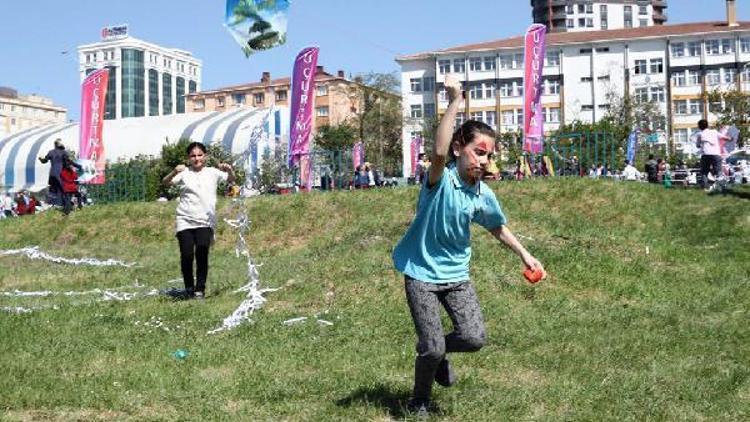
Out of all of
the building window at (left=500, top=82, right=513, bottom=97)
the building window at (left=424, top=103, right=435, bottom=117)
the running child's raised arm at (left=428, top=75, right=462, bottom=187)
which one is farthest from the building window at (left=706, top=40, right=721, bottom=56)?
the running child's raised arm at (left=428, top=75, right=462, bottom=187)

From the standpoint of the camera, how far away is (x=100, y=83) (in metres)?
33.2

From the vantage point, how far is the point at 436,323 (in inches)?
221

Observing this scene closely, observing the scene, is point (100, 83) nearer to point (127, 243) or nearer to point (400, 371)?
point (127, 243)

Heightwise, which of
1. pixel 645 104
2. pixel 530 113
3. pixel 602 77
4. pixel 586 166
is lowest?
pixel 586 166

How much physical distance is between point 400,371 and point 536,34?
2435cm

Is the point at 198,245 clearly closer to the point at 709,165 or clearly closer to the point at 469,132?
the point at 469,132

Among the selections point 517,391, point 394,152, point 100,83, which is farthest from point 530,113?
point 394,152

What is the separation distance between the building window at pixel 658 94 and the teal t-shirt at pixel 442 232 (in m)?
98.1

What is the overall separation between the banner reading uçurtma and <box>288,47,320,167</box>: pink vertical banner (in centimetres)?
699

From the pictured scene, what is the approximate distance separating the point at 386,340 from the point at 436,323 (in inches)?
113

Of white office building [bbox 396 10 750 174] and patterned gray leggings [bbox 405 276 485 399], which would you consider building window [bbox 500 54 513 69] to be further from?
patterned gray leggings [bbox 405 276 485 399]

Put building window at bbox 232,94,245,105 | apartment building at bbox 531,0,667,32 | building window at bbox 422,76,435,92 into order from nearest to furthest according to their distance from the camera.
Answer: building window at bbox 422,76,435,92 → building window at bbox 232,94,245,105 → apartment building at bbox 531,0,667,32

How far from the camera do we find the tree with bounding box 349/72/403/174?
281 ft

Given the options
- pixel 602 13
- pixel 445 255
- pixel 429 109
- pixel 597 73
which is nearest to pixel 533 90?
pixel 445 255
